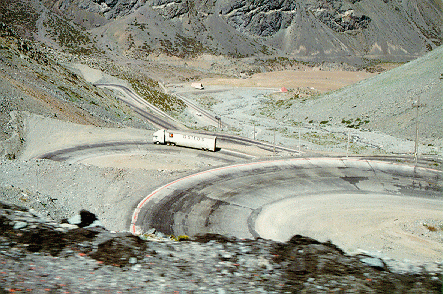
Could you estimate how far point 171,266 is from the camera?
17.0 m

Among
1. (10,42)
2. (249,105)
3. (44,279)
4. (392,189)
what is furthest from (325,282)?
(249,105)

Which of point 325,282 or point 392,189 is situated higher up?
point 392,189

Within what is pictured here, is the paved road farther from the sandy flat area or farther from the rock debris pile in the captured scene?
the sandy flat area

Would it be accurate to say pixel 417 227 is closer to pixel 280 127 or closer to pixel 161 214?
pixel 161 214

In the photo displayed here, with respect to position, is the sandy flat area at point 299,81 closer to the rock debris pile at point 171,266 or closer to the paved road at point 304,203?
the paved road at point 304,203

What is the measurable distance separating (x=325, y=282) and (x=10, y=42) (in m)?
79.5

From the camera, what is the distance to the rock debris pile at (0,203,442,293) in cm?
1537

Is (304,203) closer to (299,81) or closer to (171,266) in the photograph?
(171,266)

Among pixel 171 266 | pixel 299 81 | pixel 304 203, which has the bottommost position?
pixel 171 266

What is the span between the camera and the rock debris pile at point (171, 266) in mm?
15367

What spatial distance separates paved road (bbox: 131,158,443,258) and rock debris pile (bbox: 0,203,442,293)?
33.6 feet

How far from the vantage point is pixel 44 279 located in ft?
49.3

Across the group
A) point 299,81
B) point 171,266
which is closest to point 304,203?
point 171,266

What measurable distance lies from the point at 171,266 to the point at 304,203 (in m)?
21.1
